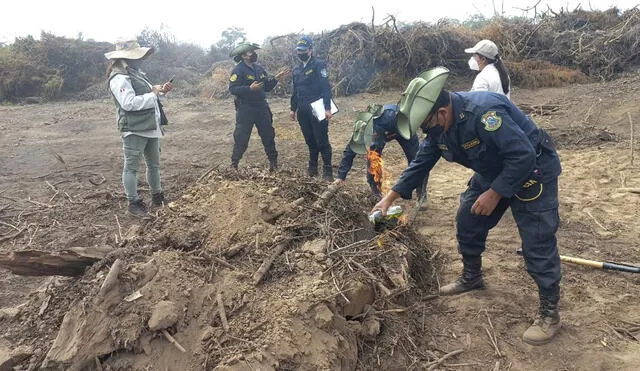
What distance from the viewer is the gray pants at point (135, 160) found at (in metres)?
5.16

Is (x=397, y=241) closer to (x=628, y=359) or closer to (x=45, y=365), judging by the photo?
(x=628, y=359)

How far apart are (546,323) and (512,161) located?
127 centimetres

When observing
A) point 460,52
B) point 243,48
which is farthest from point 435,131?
point 460,52

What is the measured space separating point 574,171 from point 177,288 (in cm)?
593

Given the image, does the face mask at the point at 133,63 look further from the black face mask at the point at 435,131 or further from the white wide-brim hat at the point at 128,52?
the black face mask at the point at 435,131

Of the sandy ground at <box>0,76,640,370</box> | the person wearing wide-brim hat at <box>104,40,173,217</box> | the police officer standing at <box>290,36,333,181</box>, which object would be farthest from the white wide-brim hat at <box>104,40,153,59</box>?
the police officer standing at <box>290,36,333,181</box>

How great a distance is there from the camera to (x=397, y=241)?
3.98m

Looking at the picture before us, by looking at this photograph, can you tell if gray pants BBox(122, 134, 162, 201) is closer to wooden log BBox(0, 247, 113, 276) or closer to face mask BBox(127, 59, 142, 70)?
face mask BBox(127, 59, 142, 70)

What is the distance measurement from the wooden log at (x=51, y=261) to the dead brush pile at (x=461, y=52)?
1184cm

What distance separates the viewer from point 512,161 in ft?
9.30

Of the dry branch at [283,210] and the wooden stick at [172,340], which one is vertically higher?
the dry branch at [283,210]

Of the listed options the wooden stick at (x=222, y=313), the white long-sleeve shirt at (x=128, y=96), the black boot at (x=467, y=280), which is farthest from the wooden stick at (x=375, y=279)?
the white long-sleeve shirt at (x=128, y=96)

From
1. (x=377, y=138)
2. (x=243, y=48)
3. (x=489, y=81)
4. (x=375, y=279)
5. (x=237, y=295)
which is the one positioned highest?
(x=243, y=48)

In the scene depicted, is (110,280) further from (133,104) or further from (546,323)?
(546,323)
